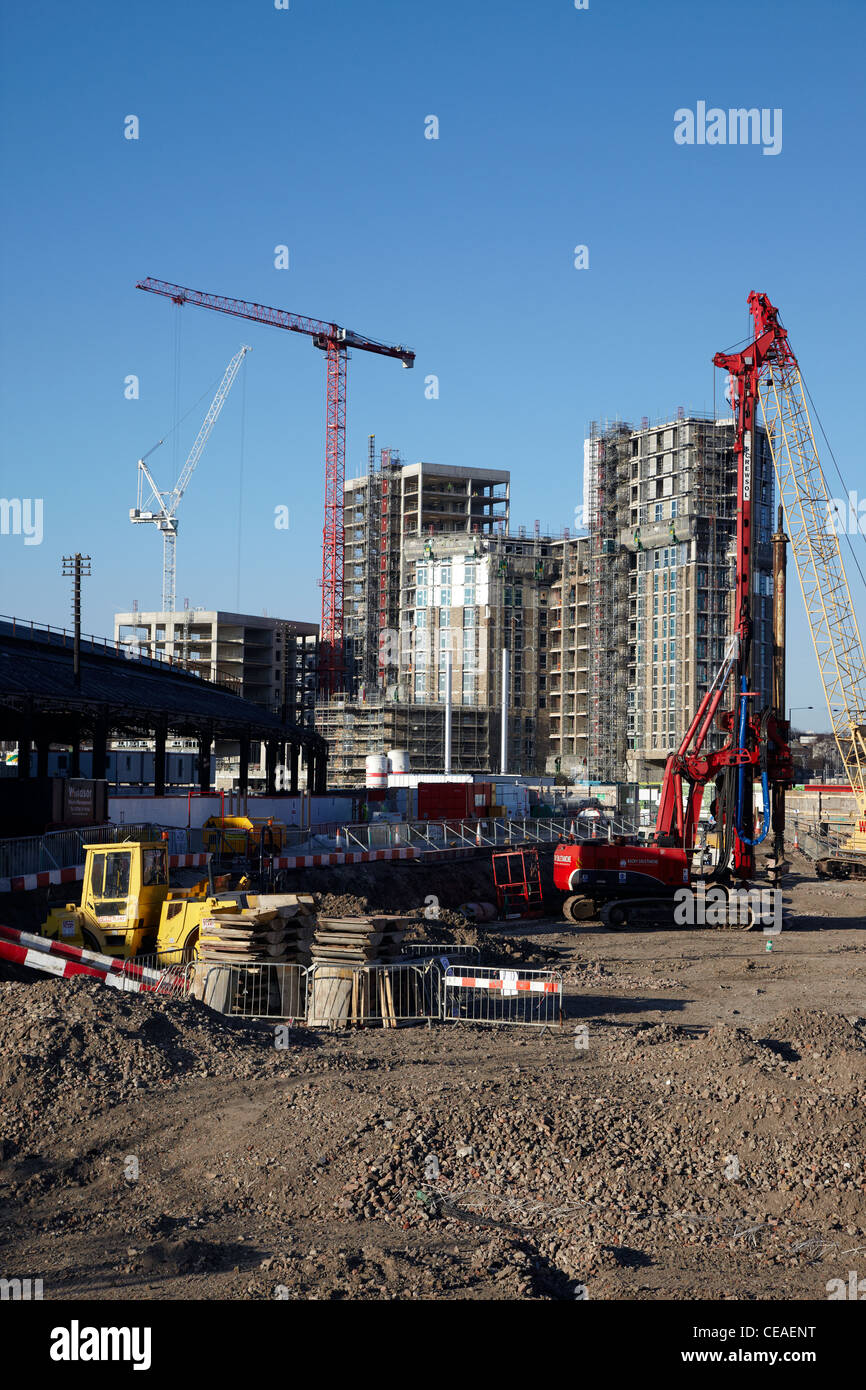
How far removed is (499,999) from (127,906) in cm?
751

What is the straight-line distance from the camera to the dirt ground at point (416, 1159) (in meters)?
10.9

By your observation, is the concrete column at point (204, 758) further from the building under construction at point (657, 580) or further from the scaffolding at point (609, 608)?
the scaffolding at point (609, 608)

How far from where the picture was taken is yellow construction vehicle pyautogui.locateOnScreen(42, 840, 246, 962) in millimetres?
23656

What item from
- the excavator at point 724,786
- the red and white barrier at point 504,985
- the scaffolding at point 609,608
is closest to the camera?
the red and white barrier at point 504,985

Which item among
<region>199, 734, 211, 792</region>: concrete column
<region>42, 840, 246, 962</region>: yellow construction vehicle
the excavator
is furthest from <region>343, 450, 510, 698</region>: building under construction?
<region>42, 840, 246, 962</region>: yellow construction vehicle

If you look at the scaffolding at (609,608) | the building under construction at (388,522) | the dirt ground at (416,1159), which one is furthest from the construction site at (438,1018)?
the building under construction at (388,522)

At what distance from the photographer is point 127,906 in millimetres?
24156

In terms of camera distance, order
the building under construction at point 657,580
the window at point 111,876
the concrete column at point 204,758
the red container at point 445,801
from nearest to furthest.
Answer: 1. the window at point 111,876
2. the concrete column at point 204,758
3. the red container at point 445,801
4. the building under construction at point 657,580

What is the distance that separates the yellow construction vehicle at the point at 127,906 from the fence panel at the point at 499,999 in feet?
15.1

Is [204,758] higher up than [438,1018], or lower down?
higher up

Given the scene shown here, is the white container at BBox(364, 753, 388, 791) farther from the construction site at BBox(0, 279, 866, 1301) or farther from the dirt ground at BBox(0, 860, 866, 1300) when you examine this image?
the dirt ground at BBox(0, 860, 866, 1300)

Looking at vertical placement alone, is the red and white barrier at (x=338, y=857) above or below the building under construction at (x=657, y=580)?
below

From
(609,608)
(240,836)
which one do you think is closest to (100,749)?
(240,836)

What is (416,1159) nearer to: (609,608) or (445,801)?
(445,801)
